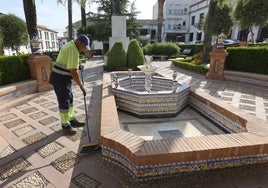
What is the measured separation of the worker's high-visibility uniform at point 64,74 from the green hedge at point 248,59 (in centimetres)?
735

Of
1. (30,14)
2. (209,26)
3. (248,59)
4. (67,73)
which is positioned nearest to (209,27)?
(209,26)

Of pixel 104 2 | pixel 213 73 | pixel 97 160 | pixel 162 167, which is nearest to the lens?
pixel 162 167

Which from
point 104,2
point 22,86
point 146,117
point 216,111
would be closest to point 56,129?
point 146,117

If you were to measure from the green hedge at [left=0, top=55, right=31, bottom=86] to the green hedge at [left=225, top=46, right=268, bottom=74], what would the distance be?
8171 mm

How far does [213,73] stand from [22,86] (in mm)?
7359

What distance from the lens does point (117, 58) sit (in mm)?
10242

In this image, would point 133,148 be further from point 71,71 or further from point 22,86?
point 22,86

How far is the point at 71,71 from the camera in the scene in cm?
302

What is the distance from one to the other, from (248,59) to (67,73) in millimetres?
7529

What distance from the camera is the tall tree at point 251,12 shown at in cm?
1248

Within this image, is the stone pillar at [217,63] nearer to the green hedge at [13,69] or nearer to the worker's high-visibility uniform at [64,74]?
the worker's high-visibility uniform at [64,74]

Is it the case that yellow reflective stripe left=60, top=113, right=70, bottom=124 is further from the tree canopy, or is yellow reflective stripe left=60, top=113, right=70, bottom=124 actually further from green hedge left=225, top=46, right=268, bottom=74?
the tree canopy

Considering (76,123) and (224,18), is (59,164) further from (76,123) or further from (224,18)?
(224,18)

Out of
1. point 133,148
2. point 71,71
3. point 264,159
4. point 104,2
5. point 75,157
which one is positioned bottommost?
point 75,157
